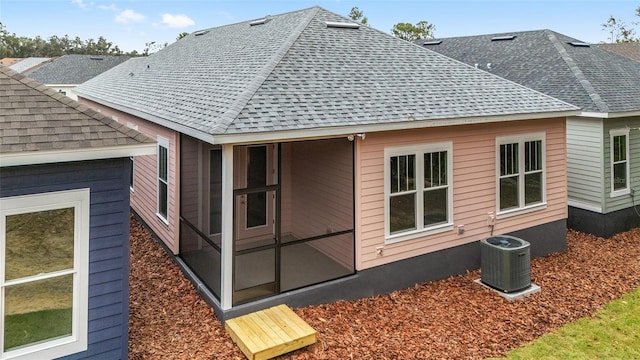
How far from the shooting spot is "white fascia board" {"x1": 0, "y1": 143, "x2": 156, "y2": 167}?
4.29 m

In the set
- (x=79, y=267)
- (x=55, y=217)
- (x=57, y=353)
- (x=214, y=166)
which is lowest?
(x=57, y=353)

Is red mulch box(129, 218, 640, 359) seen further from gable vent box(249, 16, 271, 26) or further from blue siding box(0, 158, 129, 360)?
gable vent box(249, 16, 271, 26)

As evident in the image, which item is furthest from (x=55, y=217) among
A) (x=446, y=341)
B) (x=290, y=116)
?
(x=446, y=341)

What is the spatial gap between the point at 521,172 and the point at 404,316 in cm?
441

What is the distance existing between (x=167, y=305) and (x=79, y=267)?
2.39 meters

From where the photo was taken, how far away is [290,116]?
6742mm

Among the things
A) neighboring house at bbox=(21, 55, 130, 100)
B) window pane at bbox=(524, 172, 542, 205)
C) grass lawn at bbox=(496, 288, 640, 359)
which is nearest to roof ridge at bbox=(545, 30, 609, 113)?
window pane at bbox=(524, 172, 542, 205)

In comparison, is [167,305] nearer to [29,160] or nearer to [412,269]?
[29,160]

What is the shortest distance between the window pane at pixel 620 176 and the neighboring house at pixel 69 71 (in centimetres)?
3992

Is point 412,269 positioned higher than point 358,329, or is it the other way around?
point 412,269

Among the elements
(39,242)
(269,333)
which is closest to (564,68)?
(269,333)

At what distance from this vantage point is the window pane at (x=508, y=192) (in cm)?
912

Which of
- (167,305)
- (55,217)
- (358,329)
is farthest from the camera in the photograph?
(167,305)

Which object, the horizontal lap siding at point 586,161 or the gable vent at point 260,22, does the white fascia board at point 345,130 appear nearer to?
the horizontal lap siding at point 586,161
